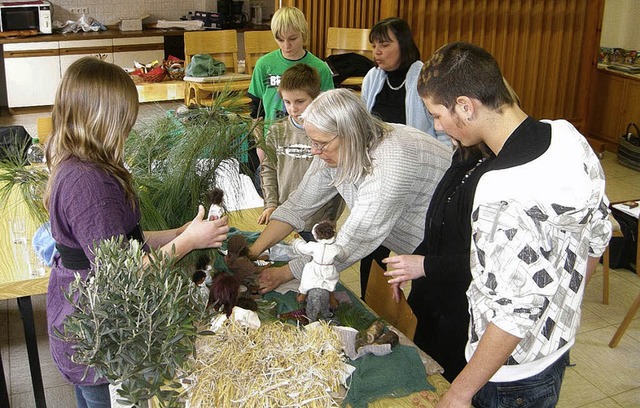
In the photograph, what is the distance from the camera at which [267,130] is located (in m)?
2.65

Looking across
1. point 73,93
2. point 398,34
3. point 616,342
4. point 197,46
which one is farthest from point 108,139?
point 197,46

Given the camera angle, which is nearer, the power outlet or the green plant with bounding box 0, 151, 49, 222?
the green plant with bounding box 0, 151, 49, 222

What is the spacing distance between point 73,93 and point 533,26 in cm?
657

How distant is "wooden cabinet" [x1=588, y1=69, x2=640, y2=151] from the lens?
725cm

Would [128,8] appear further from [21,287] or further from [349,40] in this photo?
[21,287]

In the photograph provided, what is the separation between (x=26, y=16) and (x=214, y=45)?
2.77 metres

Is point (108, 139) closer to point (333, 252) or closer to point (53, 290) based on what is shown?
point (53, 290)

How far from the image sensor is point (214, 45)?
661cm

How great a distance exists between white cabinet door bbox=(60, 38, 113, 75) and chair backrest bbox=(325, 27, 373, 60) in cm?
281

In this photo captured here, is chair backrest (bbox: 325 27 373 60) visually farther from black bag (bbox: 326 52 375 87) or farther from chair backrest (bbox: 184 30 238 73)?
chair backrest (bbox: 184 30 238 73)

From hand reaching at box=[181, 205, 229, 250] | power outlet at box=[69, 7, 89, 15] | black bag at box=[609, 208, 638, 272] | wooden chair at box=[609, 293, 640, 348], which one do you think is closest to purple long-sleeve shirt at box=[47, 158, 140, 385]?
hand reaching at box=[181, 205, 229, 250]

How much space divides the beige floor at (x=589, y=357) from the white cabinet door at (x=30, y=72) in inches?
177

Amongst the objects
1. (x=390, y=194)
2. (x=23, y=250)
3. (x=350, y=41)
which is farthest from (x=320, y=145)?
(x=350, y=41)

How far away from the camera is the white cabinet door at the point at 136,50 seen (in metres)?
8.33
